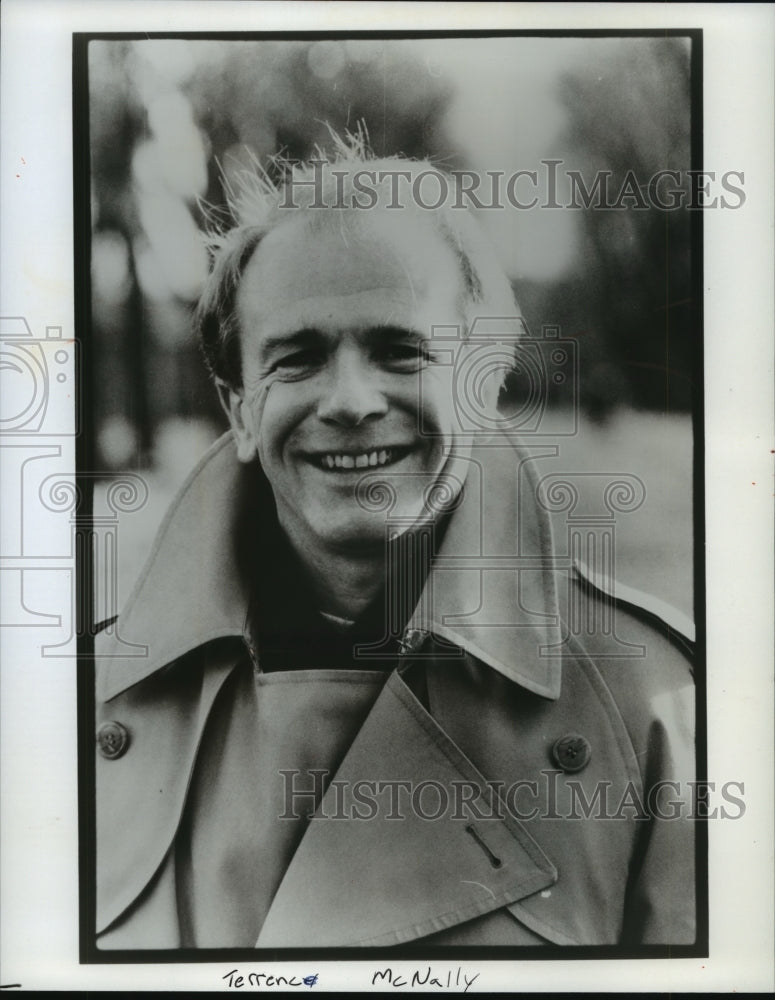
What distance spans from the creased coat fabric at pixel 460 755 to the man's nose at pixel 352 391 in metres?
0.26

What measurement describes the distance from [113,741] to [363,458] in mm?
883

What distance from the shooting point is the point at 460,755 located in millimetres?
1959

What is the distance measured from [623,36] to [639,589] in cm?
129

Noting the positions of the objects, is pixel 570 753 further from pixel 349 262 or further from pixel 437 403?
pixel 349 262

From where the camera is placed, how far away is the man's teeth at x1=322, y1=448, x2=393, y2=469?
198 cm

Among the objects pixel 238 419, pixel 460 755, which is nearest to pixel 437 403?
pixel 238 419

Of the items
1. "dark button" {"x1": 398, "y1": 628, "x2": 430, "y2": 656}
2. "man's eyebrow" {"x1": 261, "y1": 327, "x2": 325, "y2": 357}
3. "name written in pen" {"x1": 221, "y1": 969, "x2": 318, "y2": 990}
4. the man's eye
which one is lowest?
"name written in pen" {"x1": 221, "y1": 969, "x2": 318, "y2": 990}

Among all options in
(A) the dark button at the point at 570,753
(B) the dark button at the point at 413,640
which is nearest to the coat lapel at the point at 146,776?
(B) the dark button at the point at 413,640

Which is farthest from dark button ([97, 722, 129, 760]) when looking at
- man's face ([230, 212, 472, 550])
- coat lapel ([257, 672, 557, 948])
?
man's face ([230, 212, 472, 550])

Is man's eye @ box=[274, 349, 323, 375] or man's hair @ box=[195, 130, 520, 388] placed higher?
man's hair @ box=[195, 130, 520, 388]

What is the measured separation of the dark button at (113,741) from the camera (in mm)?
2014

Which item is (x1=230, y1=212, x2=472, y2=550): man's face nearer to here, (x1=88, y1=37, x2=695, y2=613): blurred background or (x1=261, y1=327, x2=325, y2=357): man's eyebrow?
(x1=261, y1=327, x2=325, y2=357): man's eyebrow

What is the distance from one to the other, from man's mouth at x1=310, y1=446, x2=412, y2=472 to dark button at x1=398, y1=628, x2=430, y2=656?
1.27 feet

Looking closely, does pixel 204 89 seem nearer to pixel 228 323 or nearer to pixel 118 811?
pixel 228 323
